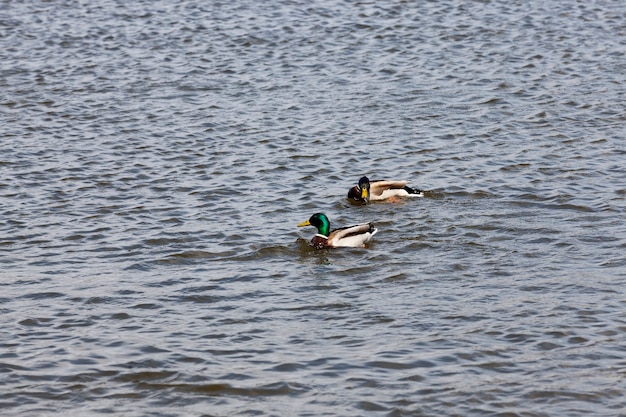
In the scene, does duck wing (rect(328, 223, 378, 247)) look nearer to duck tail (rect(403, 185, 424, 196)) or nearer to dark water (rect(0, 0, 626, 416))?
dark water (rect(0, 0, 626, 416))

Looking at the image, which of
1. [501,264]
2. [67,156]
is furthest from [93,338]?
[67,156]

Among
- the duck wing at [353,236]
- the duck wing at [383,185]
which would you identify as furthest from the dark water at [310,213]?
the duck wing at [383,185]

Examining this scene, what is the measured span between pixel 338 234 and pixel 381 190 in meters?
1.76

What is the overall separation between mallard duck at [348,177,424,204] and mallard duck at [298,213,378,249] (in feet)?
4.32

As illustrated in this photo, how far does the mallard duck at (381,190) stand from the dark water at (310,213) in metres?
0.18

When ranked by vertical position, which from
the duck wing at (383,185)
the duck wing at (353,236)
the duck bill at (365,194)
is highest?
the duck wing at (383,185)

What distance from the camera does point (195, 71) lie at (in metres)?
21.5

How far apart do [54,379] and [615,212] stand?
296 inches

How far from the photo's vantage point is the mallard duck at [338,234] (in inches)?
523

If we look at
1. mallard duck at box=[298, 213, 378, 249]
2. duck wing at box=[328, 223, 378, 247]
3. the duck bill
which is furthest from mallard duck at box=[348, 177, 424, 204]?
duck wing at box=[328, 223, 378, 247]

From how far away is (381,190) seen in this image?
49.3 ft

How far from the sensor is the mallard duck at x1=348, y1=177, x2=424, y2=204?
586 inches

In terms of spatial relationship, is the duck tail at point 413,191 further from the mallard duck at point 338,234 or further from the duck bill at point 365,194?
the mallard duck at point 338,234

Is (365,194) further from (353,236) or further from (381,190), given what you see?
(353,236)
